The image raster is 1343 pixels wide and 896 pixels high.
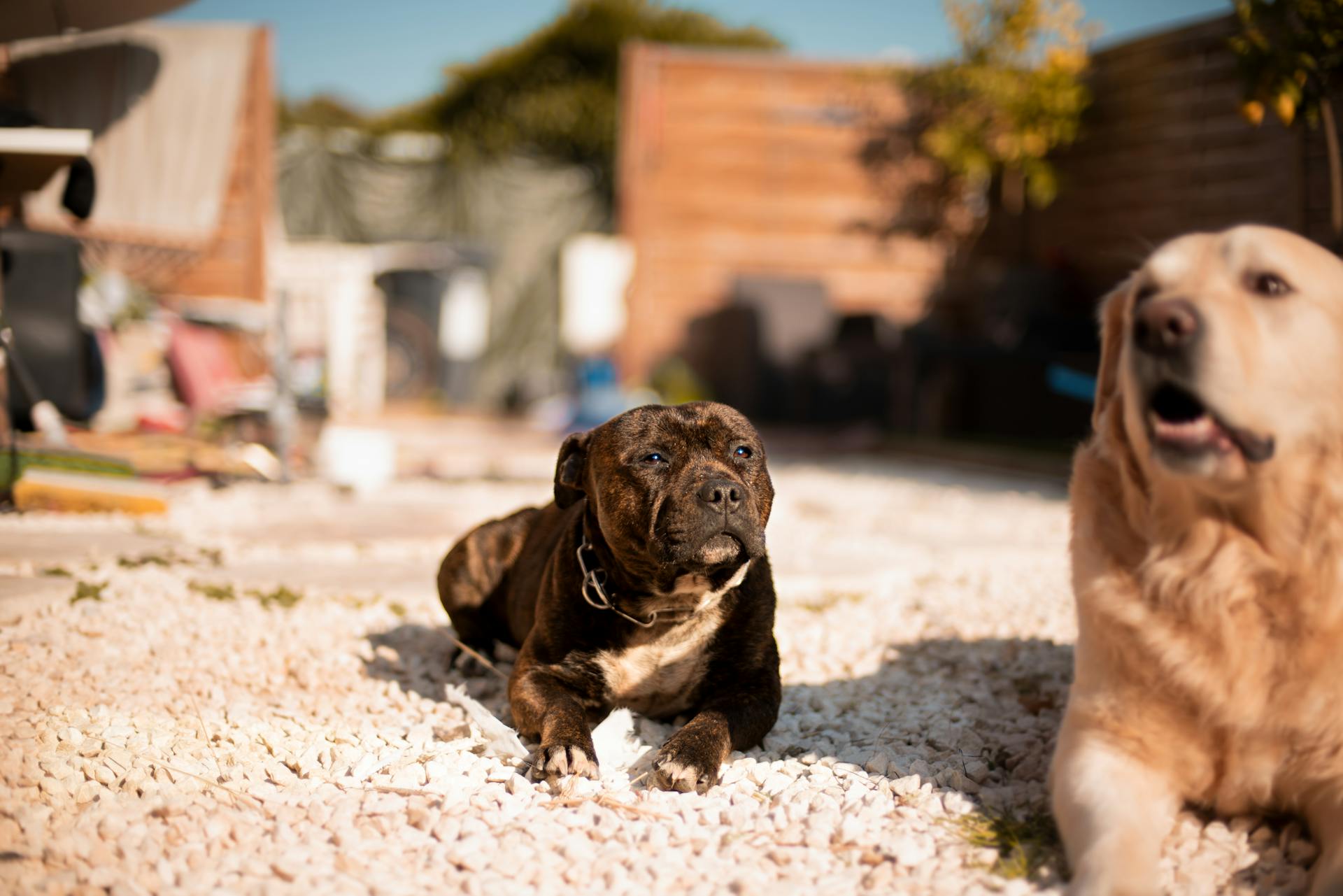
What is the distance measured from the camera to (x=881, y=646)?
3.62 meters

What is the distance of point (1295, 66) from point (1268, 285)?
2.53m

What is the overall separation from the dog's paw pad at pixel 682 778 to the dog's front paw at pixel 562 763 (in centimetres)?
16

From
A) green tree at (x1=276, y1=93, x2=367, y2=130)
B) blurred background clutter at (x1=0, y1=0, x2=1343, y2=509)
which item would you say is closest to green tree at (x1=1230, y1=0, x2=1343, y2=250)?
blurred background clutter at (x1=0, y1=0, x2=1343, y2=509)

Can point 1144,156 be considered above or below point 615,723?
above

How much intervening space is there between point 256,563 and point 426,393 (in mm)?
9300

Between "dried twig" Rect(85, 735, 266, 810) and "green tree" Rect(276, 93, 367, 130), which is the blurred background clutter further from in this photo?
"green tree" Rect(276, 93, 367, 130)

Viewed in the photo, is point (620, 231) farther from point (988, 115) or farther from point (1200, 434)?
point (1200, 434)

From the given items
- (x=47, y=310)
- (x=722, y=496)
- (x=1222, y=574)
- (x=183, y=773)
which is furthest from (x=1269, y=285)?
(x=47, y=310)

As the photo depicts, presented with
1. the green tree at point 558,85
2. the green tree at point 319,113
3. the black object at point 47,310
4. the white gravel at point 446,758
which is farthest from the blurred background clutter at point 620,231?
the green tree at point 319,113

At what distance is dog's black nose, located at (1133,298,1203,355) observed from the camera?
1786 mm

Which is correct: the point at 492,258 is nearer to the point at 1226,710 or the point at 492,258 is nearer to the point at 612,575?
the point at 612,575

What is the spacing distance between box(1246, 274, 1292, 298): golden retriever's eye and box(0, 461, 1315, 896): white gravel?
1.01 meters

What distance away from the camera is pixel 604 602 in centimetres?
273

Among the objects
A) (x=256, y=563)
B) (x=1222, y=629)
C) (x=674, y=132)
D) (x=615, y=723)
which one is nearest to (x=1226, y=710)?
(x=1222, y=629)
